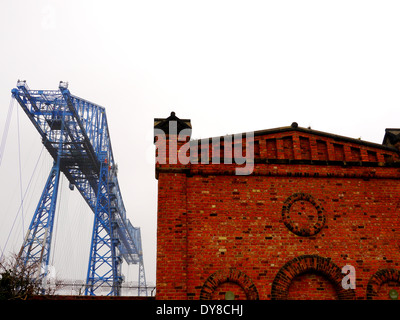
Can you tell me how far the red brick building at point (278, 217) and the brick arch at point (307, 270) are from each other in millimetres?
21

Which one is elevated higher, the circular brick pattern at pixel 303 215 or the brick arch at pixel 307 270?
the circular brick pattern at pixel 303 215

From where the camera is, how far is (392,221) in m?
8.70

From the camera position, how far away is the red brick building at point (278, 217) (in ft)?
25.8

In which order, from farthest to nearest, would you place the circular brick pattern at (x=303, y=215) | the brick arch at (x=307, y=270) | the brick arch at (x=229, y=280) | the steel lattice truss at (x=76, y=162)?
the steel lattice truss at (x=76, y=162), the circular brick pattern at (x=303, y=215), the brick arch at (x=307, y=270), the brick arch at (x=229, y=280)

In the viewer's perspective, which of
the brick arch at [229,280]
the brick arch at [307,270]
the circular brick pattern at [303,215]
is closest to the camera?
the brick arch at [229,280]

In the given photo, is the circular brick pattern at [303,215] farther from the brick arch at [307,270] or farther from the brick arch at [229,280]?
the brick arch at [229,280]

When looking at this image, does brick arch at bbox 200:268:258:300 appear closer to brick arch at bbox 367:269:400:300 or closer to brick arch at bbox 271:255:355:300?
brick arch at bbox 271:255:355:300

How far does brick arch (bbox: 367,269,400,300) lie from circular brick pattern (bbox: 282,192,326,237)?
1537 mm

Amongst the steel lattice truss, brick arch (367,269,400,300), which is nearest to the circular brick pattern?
brick arch (367,269,400,300)

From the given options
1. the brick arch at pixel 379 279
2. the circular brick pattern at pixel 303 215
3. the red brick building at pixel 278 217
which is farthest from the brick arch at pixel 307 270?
the circular brick pattern at pixel 303 215

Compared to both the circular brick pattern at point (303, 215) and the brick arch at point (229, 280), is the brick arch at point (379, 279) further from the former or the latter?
the brick arch at point (229, 280)

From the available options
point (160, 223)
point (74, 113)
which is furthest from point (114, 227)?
point (160, 223)

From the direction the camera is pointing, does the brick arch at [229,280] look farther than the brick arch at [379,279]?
No

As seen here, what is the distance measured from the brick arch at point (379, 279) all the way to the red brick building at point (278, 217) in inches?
0.8
